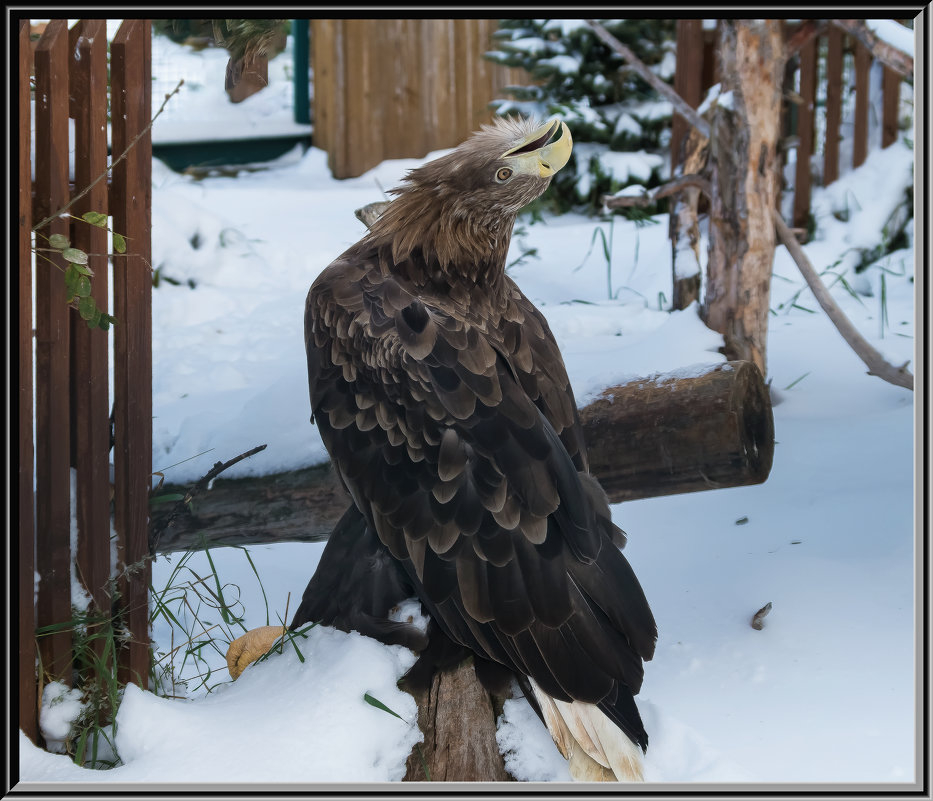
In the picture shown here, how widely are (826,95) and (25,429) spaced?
136 inches

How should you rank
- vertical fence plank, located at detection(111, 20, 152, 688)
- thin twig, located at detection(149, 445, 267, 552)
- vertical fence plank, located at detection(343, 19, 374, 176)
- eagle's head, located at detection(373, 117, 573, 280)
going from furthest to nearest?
vertical fence plank, located at detection(343, 19, 374, 176)
thin twig, located at detection(149, 445, 267, 552)
vertical fence plank, located at detection(111, 20, 152, 688)
eagle's head, located at detection(373, 117, 573, 280)

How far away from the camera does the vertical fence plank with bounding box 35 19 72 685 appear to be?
200 centimetres

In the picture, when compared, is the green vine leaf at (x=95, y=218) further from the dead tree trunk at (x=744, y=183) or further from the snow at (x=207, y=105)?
the snow at (x=207, y=105)

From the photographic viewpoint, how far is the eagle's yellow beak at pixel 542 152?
2.06m

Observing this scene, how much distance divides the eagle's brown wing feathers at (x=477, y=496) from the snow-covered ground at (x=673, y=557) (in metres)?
0.23

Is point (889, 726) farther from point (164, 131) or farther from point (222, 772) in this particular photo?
point (164, 131)

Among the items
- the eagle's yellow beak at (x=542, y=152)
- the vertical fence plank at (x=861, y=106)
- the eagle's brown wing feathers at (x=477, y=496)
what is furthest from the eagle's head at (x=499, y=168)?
the vertical fence plank at (x=861, y=106)

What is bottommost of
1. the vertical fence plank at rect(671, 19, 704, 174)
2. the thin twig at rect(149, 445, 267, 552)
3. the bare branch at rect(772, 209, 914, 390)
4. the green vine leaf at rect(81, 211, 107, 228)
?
the thin twig at rect(149, 445, 267, 552)

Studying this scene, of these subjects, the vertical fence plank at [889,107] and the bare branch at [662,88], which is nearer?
the bare branch at [662,88]

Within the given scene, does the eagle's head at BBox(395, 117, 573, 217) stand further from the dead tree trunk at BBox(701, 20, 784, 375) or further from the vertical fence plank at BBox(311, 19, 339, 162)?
the vertical fence plank at BBox(311, 19, 339, 162)

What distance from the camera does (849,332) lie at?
3240 millimetres

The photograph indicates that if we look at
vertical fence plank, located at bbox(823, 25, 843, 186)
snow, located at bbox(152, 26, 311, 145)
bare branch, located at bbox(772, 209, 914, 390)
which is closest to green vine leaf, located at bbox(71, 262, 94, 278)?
bare branch, located at bbox(772, 209, 914, 390)

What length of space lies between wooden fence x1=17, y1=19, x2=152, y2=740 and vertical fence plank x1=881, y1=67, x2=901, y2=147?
301 centimetres

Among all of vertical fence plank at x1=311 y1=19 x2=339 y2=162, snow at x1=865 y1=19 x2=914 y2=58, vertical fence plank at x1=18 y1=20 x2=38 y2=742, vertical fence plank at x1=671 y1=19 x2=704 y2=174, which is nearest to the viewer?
vertical fence plank at x1=18 y1=20 x2=38 y2=742
